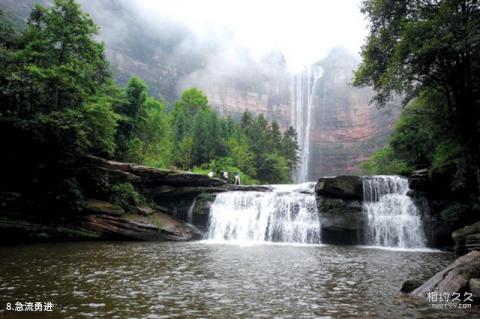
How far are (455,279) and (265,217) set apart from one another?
17.9 meters

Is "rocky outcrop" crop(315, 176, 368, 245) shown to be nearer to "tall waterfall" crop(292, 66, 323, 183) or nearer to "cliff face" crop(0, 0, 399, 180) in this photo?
"tall waterfall" crop(292, 66, 323, 183)

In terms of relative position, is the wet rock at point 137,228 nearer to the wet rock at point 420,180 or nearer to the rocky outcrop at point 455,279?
the wet rock at point 420,180

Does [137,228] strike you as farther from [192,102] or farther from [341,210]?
[192,102]

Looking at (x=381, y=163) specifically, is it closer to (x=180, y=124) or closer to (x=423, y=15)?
(x=423, y=15)

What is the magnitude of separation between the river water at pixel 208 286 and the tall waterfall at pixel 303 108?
252 feet

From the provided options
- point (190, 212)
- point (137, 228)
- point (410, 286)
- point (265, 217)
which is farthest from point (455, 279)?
point (190, 212)

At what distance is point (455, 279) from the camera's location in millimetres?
7441

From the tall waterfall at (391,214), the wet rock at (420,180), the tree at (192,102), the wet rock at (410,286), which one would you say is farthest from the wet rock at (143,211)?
the tree at (192,102)

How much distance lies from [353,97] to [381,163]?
8027cm

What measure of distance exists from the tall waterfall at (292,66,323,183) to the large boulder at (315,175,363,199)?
6406cm

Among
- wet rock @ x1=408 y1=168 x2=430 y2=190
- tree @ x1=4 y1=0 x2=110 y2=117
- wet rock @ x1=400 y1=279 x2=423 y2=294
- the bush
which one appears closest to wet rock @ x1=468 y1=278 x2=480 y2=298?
wet rock @ x1=400 y1=279 x2=423 y2=294

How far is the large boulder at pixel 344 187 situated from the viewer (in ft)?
78.4

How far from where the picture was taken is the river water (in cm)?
636

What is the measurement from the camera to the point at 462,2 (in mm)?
15000
